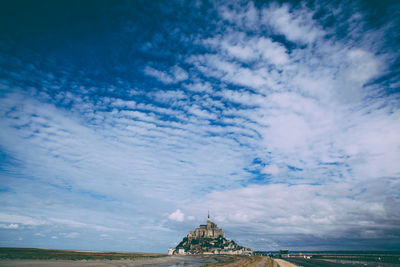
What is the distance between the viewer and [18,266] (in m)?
62.2

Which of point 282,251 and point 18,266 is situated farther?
point 282,251

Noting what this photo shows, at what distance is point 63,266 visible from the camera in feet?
224

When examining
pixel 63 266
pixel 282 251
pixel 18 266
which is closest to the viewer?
pixel 18 266

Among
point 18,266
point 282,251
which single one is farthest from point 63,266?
point 282,251

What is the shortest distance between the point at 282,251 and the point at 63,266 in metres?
170

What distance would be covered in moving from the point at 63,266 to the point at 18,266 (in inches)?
411

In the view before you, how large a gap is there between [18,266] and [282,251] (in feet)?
592

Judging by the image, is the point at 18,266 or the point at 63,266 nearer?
the point at 18,266

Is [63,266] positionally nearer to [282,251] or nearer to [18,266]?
[18,266]

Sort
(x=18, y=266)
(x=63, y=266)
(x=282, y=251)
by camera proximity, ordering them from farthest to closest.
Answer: (x=282, y=251) → (x=63, y=266) → (x=18, y=266)
